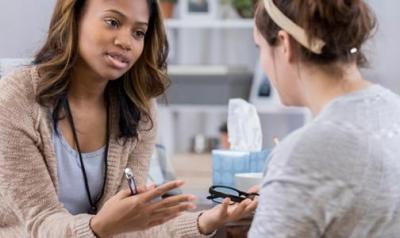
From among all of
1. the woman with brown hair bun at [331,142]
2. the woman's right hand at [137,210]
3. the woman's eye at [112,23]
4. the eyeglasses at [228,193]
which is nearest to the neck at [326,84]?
the woman with brown hair bun at [331,142]

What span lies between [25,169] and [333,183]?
28.1 inches

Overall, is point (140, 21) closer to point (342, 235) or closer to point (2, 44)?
point (2, 44)

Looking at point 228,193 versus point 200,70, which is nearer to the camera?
point 228,193

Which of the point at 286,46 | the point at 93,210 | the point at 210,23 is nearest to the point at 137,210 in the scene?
the point at 93,210

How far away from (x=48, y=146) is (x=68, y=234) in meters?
0.20

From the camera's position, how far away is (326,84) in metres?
1.03

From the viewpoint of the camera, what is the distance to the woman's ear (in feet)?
3.40

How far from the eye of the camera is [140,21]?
151 cm

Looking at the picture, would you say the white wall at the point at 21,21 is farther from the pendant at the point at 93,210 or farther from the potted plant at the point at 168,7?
the potted plant at the point at 168,7

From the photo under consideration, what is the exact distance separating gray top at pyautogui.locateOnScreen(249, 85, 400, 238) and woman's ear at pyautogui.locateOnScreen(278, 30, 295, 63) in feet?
0.35

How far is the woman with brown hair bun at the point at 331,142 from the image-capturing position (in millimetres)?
956

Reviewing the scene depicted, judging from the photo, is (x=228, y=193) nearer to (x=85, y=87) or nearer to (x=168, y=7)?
(x=85, y=87)

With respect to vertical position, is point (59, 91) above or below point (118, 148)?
above

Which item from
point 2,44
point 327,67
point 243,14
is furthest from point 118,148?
point 243,14
